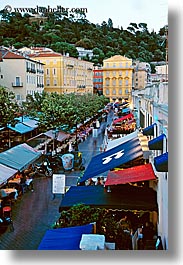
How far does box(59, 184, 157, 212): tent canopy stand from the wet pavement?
1.96ft

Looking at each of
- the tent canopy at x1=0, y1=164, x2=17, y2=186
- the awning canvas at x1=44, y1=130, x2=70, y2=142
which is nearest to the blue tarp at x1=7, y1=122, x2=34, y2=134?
the awning canvas at x1=44, y1=130, x2=70, y2=142

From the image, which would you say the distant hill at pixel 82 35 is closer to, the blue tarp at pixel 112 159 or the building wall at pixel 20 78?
the blue tarp at pixel 112 159

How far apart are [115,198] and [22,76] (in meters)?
9.51

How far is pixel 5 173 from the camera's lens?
5992mm

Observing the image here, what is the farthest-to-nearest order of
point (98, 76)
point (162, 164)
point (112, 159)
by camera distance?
1. point (98, 76)
2. point (112, 159)
3. point (162, 164)

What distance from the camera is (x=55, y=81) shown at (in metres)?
13.6

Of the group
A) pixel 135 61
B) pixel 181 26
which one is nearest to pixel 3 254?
pixel 181 26

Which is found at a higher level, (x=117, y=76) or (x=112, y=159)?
(x=117, y=76)

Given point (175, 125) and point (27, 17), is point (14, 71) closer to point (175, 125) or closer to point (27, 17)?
point (27, 17)

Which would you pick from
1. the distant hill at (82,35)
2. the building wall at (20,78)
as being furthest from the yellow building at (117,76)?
the building wall at (20,78)

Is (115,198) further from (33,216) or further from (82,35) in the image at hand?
(82,35)

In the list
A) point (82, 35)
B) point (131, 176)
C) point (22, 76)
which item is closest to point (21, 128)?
point (22, 76)

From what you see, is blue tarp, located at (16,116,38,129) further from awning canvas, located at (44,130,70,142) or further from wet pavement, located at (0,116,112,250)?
wet pavement, located at (0,116,112,250)

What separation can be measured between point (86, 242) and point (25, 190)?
144 inches
